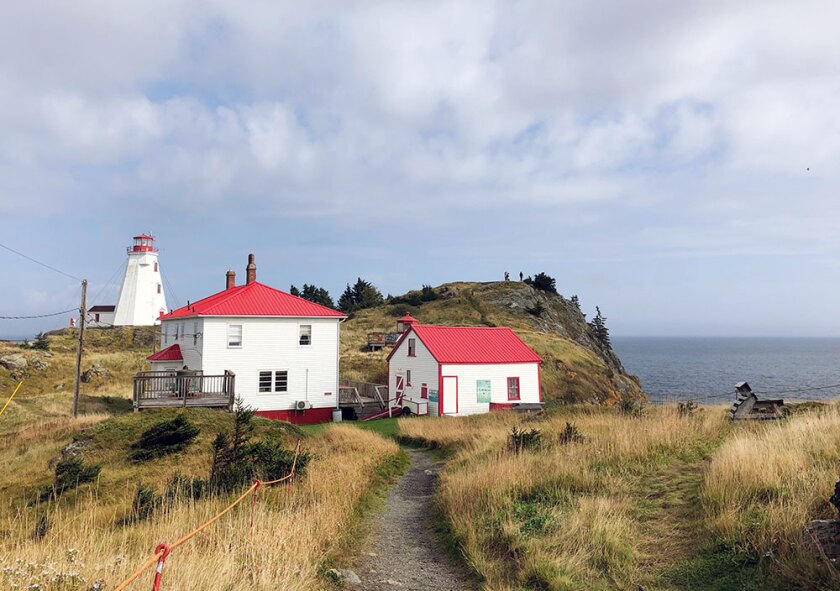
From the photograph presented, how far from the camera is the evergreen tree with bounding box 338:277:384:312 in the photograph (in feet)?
282

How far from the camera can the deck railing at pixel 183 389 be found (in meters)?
26.9

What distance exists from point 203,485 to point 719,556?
944 centimetres

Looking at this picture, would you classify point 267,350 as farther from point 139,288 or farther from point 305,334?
point 139,288

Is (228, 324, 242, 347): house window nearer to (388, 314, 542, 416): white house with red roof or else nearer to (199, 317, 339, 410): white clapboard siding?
(199, 317, 339, 410): white clapboard siding

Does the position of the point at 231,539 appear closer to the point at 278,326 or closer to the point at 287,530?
the point at 287,530

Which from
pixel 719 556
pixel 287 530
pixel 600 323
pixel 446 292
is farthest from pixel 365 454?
pixel 600 323

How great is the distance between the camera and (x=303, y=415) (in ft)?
113

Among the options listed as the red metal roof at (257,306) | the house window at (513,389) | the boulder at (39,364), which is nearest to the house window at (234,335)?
the red metal roof at (257,306)

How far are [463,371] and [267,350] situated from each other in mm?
12050

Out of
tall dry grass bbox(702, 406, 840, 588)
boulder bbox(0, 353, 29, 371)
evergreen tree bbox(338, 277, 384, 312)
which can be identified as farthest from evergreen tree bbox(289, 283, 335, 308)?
tall dry grass bbox(702, 406, 840, 588)

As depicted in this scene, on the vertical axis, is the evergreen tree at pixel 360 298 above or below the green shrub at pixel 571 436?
above

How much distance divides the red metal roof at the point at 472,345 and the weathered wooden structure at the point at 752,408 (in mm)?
19488

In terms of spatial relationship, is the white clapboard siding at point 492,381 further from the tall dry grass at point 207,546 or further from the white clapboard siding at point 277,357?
the tall dry grass at point 207,546

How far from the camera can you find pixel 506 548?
8297 mm
